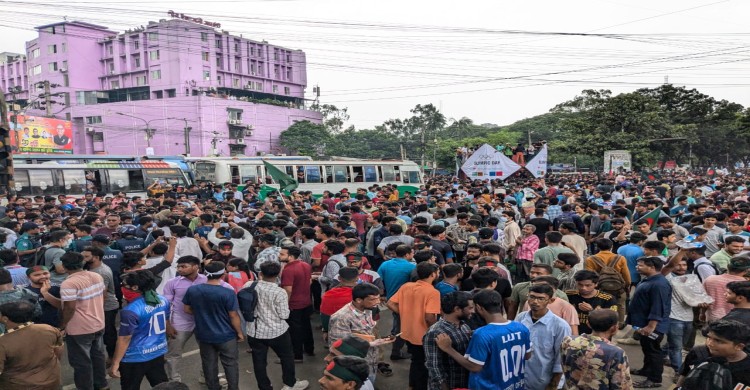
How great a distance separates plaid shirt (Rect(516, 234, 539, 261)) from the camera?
799 cm

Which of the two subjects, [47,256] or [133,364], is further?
[47,256]

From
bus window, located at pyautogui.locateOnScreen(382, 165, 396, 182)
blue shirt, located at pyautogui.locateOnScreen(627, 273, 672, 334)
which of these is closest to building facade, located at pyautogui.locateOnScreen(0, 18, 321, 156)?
bus window, located at pyautogui.locateOnScreen(382, 165, 396, 182)

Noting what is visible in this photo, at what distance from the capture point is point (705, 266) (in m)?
6.23

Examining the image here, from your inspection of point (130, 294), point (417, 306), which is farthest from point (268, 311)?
point (417, 306)

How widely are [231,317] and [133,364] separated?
944mm

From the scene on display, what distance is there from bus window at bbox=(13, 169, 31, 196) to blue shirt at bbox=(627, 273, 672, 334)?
21409 mm

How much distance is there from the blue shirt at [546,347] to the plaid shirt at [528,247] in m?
3.90

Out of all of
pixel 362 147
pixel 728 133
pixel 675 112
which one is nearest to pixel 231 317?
pixel 675 112

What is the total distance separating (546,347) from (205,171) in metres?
22.8

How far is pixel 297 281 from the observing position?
6.15m

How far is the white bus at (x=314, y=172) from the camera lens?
952 inches

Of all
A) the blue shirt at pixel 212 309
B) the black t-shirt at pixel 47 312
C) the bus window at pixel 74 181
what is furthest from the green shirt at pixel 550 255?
the bus window at pixel 74 181

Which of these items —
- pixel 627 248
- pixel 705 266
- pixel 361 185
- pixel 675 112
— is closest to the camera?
pixel 705 266

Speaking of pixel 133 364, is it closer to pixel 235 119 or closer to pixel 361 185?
pixel 361 185
